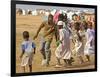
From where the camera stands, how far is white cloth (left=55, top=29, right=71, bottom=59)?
2322 millimetres

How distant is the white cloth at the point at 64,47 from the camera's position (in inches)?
91.4

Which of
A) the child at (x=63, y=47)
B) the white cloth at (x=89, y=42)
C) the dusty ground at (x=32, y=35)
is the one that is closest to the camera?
the dusty ground at (x=32, y=35)

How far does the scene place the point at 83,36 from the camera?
95.3 inches

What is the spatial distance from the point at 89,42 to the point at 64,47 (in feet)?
0.97

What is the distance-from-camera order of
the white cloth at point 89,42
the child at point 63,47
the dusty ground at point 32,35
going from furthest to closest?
the white cloth at point 89,42 → the child at point 63,47 → the dusty ground at point 32,35

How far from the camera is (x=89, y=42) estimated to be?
8.02ft

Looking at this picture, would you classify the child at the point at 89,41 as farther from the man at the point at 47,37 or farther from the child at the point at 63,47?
the man at the point at 47,37

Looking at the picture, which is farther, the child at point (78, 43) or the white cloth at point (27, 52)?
the child at point (78, 43)

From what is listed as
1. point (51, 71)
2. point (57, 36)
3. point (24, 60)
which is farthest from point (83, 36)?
point (24, 60)

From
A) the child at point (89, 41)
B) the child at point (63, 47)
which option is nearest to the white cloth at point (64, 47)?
the child at point (63, 47)

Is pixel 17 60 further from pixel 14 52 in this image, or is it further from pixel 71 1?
pixel 71 1

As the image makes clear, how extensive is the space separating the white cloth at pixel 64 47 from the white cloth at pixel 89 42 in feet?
0.70

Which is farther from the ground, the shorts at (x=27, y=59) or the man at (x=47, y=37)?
the man at (x=47, y=37)

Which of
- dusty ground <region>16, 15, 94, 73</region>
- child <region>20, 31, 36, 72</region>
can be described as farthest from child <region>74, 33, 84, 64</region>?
child <region>20, 31, 36, 72</region>
